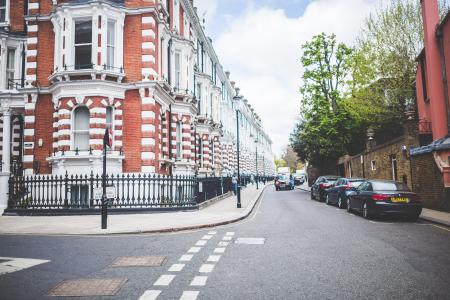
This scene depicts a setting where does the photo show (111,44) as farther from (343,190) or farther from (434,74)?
(434,74)

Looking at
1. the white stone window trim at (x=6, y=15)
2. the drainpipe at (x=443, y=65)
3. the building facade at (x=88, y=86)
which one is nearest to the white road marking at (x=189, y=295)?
the building facade at (x=88, y=86)

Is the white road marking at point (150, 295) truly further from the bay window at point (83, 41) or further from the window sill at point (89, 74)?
the bay window at point (83, 41)

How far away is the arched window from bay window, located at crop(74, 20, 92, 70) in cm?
255

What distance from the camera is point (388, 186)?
557 inches

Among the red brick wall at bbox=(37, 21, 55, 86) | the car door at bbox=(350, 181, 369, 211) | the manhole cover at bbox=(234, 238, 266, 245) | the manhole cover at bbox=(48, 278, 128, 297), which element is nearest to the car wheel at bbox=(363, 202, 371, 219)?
the car door at bbox=(350, 181, 369, 211)

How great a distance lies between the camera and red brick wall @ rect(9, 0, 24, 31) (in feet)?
77.3

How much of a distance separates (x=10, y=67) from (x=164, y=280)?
74.9 ft

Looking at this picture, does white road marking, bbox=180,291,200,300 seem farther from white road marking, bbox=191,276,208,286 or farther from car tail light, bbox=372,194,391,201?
car tail light, bbox=372,194,391,201

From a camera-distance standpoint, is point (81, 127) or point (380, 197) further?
point (81, 127)

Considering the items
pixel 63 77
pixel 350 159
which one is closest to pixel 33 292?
pixel 63 77

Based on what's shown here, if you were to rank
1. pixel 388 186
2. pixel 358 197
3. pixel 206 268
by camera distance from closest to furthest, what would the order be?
pixel 206 268
pixel 388 186
pixel 358 197

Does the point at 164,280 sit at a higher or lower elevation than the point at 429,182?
lower

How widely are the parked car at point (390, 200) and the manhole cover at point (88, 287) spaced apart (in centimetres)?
1046

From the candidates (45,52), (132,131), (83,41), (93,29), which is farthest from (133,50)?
(45,52)
